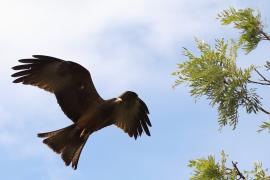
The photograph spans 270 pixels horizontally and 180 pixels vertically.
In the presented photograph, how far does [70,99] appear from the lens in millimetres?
6973

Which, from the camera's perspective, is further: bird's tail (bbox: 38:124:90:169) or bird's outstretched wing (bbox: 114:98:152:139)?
bird's outstretched wing (bbox: 114:98:152:139)

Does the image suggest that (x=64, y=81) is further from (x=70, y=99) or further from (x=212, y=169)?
(x=212, y=169)

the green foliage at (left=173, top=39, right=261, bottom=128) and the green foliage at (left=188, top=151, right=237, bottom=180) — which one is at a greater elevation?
the green foliage at (left=173, top=39, right=261, bottom=128)

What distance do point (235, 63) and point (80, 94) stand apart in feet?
6.72

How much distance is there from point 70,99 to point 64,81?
251mm

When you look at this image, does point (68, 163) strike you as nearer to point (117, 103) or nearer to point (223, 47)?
point (117, 103)

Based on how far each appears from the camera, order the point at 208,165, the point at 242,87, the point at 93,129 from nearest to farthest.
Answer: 1. the point at 208,165
2. the point at 242,87
3. the point at 93,129

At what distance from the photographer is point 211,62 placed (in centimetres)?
627

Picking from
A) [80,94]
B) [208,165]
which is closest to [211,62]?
[208,165]

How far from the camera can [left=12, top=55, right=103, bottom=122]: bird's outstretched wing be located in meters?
6.82

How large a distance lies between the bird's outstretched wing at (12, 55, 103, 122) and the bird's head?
44 cm

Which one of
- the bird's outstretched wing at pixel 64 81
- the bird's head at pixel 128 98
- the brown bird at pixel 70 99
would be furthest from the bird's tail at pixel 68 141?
the bird's head at pixel 128 98

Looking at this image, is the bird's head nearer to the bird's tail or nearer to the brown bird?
the brown bird

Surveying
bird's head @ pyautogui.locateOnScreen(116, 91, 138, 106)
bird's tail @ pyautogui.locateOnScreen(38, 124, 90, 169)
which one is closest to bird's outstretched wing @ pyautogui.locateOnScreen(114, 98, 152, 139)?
bird's head @ pyautogui.locateOnScreen(116, 91, 138, 106)
